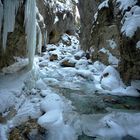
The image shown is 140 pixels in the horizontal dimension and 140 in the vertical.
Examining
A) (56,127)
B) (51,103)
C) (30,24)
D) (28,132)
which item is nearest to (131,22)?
(30,24)

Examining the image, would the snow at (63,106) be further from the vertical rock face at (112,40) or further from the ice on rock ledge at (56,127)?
the vertical rock face at (112,40)

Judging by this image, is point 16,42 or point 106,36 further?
point 106,36

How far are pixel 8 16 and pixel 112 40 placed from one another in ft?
23.4

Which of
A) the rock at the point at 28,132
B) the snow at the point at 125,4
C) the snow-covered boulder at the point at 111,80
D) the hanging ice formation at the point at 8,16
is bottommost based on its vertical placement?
the rock at the point at 28,132

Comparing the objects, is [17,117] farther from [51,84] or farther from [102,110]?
[51,84]

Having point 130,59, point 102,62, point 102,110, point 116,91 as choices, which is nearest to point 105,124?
point 102,110

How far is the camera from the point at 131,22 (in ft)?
30.5

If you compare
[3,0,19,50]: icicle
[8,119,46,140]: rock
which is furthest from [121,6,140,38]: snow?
[8,119,46,140]: rock

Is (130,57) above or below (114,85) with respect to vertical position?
above

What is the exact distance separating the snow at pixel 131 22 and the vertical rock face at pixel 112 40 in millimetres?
150

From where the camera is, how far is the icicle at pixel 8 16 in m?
7.67

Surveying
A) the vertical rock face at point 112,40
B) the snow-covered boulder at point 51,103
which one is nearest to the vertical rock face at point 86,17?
the vertical rock face at point 112,40

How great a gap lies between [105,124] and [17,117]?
95.6 inches

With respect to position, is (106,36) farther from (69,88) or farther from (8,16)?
(8,16)
